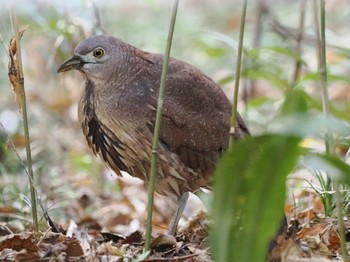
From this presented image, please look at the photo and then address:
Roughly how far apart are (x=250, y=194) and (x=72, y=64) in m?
1.66

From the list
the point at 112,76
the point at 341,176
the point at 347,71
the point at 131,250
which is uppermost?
the point at 347,71

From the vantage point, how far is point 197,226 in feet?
13.0

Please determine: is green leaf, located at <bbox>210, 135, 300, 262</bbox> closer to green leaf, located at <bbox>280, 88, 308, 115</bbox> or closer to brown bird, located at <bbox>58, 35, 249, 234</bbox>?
green leaf, located at <bbox>280, 88, 308, 115</bbox>

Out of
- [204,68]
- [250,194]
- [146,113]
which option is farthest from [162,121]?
[204,68]

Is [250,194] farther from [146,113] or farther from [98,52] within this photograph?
[98,52]

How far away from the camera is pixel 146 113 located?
3516 mm

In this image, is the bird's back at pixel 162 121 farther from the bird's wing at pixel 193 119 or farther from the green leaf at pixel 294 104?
the green leaf at pixel 294 104

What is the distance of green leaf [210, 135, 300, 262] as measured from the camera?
2.05m

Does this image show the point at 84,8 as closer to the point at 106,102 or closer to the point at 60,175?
the point at 60,175

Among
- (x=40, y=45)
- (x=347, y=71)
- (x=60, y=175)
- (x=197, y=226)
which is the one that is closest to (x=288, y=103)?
(x=197, y=226)

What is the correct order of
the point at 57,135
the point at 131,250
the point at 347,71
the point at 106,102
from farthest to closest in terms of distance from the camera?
the point at 347,71 → the point at 57,135 → the point at 106,102 → the point at 131,250

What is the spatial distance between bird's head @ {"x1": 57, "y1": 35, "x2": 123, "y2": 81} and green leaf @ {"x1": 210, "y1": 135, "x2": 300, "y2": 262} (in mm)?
1582

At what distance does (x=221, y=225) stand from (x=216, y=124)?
A: 151 cm

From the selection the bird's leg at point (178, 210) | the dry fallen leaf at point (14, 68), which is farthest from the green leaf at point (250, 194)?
the bird's leg at point (178, 210)
